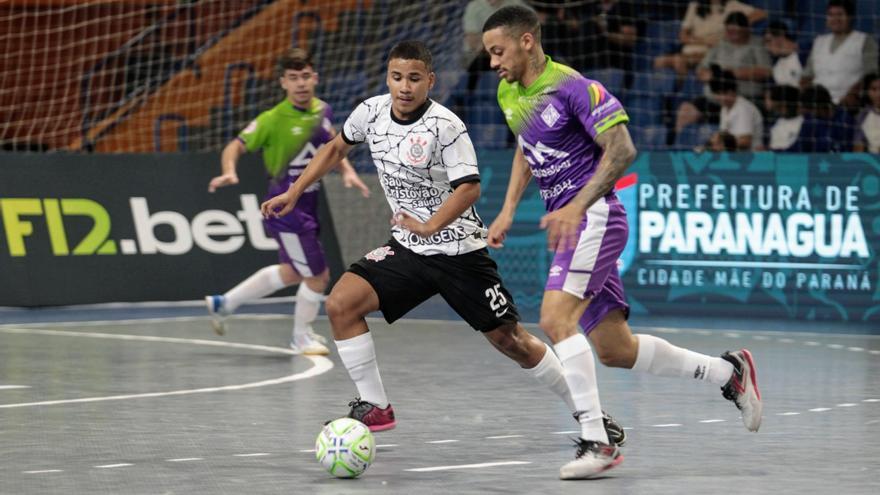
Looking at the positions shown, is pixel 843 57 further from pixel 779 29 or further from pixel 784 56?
pixel 779 29

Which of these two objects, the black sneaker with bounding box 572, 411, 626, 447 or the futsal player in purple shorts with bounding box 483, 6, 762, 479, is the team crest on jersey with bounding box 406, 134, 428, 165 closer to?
the futsal player in purple shorts with bounding box 483, 6, 762, 479

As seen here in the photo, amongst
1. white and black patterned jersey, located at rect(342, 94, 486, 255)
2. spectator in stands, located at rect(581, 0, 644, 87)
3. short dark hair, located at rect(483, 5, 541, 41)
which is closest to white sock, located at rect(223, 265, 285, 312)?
white and black patterned jersey, located at rect(342, 94, 486, 255)

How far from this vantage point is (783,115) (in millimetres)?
18250

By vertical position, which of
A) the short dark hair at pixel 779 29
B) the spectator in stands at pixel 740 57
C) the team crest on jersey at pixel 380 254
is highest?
the team crest on jersey at pixel 380 254

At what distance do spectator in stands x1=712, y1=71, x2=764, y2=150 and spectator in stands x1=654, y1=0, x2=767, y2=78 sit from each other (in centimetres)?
109

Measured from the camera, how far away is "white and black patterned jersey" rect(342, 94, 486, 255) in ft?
27.4

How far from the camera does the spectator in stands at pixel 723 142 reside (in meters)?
17.6

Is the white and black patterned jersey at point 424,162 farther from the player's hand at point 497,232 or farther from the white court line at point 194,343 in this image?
the white court line at point 194,343

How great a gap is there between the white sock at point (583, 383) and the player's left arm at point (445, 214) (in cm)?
90

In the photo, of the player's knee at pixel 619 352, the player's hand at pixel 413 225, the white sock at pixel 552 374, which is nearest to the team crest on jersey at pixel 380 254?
the player's hand at pixel 413 225

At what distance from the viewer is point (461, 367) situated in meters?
12.2

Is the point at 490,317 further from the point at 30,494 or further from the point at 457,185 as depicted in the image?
the point at 30,494

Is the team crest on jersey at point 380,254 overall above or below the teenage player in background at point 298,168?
above

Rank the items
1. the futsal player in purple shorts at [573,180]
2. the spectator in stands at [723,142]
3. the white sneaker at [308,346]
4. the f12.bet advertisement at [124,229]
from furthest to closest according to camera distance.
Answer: the spectator in stands at [723,142], the f12.bet advertisement at [124,229], the white sneaker at [308,346], the futsal player in purple shorts at [573,180]
